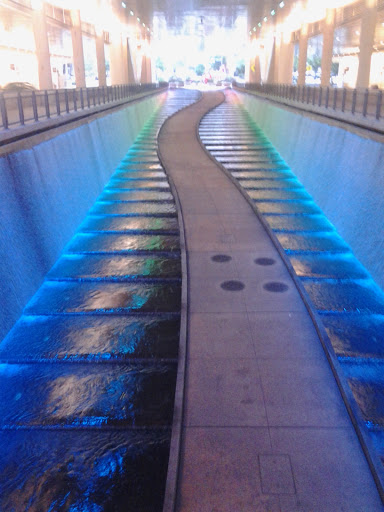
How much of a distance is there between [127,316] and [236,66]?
5258 inches

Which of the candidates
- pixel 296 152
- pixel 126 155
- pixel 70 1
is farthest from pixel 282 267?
pixel 70 1

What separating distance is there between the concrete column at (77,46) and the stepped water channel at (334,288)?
18.0m

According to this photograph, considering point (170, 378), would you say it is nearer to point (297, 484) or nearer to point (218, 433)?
point (218, 433)

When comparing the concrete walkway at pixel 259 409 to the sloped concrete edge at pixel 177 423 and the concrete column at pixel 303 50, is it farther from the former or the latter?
the concrete column at pixel 303 50

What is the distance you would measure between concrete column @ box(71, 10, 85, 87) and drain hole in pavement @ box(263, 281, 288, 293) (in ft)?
101

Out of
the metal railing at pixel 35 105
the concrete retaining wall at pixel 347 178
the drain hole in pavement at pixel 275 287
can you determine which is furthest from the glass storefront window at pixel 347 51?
the drain hole in pavement at pixel 275 287

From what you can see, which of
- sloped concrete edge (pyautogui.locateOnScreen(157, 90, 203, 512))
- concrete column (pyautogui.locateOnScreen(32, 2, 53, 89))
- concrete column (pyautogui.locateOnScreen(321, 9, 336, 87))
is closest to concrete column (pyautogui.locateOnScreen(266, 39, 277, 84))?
concrete column (pyautogui.locateOnScreen(321, 9, 336, 87))

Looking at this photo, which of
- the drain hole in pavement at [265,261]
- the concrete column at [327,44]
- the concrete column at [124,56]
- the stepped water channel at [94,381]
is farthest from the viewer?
the concrete column at [124,56]

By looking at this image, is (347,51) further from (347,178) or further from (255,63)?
(347,178)

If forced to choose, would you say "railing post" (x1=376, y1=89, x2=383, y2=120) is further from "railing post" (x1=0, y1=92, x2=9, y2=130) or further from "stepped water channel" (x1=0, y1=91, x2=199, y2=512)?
"railing post" (x1=0, y1=92, x2=9, y2=130)

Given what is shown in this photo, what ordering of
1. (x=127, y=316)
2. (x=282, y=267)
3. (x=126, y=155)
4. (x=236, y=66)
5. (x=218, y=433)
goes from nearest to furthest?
(x=218, y=433) < (x=127, y=316) < (x=282, y=267) < (x=126, y=155) < (x=236, y=66)

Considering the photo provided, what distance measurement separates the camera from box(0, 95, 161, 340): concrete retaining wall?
8.95 meters

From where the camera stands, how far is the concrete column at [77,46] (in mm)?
33688

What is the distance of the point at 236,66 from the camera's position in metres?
132
